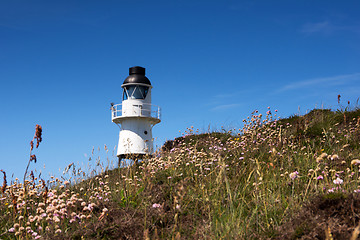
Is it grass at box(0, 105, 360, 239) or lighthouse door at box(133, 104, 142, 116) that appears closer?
grass at box(0, 105, 360, 239)

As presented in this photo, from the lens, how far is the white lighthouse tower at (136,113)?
82.8 ft

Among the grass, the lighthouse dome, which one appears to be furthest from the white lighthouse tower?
the grass

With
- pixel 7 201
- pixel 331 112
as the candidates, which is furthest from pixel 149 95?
pixel 7 201

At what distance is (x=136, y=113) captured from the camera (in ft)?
82.0

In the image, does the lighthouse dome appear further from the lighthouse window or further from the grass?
the grass

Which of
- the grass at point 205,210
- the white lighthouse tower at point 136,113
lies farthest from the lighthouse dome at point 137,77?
the grass at point 205,210

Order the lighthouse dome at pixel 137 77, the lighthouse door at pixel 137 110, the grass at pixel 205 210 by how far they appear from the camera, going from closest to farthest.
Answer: the grass at pixel 205 210 < the lighthouse door at pixel 137 110 < the lighthouse dome at pixel 137 77

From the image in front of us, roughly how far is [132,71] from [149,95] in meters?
2.35

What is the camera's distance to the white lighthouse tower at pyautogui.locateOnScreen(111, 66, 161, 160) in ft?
82.8

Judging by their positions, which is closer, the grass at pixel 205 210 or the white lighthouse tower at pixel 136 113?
the grass at pixel 205 210

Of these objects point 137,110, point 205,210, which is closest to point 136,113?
point 137,110

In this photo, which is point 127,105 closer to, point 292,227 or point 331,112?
point 331,112

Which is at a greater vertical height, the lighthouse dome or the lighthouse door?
the lighthouse dome

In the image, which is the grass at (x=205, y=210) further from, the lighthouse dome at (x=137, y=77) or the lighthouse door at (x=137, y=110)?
the lighthouse dome at (x=137, y=77)
